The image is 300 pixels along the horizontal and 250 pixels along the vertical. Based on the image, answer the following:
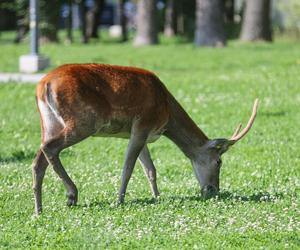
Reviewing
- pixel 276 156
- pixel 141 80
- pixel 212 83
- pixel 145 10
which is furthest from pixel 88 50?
pixel 141 80

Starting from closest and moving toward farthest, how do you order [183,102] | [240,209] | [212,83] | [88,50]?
1. [240,209]
2. [183,102]
3. [212,83]
4. [88,50]

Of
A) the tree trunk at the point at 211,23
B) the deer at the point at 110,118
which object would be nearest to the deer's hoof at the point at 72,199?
the deer at the point at 110,118

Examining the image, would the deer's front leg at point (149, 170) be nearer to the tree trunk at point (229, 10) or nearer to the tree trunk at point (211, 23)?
the tree trunk at point (211, 23)

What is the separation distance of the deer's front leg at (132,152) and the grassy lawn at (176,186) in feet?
0.67

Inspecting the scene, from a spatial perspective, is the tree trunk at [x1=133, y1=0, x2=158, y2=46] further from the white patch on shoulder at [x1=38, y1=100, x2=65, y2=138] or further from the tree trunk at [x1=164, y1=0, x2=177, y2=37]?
the white patch on shoulder at [x1=38, y1=100, x2=65, y2=138]

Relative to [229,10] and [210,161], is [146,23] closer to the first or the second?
[229,10]

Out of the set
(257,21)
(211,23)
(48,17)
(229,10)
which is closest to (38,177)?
(211,23)

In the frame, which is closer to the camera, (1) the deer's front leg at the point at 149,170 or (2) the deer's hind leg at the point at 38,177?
(2) the deer's hind leg at the point at 38,177

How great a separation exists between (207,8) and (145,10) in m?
3.34

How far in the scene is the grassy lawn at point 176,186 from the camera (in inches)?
276

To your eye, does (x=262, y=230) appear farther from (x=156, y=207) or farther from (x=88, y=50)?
(x=88, y=50)

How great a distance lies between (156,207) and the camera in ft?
26.2

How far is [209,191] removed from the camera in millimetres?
8781

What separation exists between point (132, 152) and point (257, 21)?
25191 millimetres
